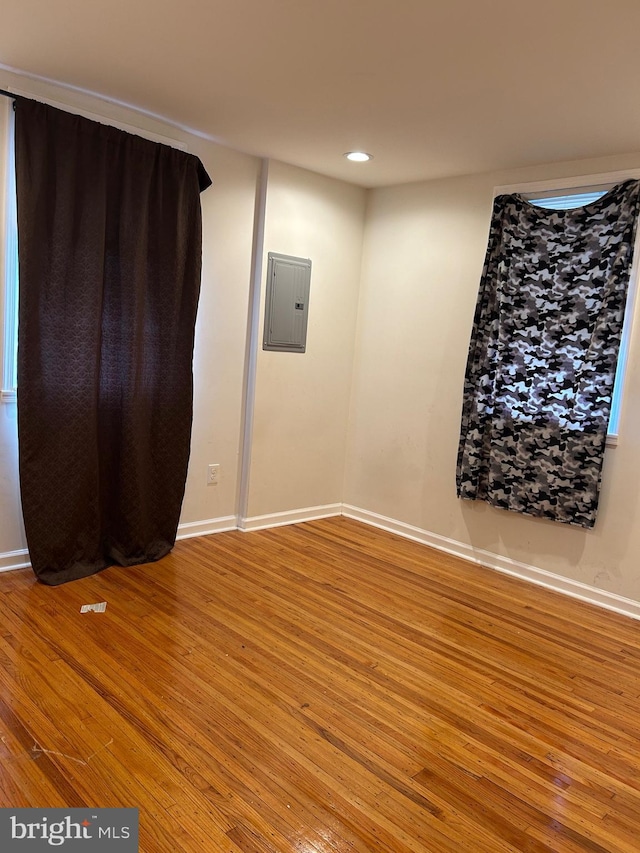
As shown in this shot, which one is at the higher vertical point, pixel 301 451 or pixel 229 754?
pixel 301 451

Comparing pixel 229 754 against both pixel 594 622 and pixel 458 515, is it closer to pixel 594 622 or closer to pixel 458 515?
pixel 594 622

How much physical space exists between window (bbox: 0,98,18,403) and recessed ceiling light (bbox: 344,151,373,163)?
1832 millimetres

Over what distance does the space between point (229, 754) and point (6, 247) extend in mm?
2520

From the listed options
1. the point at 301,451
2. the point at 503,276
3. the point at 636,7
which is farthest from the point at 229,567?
the point at 636,7

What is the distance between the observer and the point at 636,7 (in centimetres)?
202

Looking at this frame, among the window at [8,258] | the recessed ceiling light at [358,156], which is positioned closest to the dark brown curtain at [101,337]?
the window at [8,258]

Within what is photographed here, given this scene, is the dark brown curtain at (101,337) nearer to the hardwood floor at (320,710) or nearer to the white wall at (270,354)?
the white wall at (270,354)

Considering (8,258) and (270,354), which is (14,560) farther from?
(270,354)

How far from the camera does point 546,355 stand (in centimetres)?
375

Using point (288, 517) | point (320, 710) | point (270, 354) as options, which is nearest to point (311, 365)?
point (270, 354)

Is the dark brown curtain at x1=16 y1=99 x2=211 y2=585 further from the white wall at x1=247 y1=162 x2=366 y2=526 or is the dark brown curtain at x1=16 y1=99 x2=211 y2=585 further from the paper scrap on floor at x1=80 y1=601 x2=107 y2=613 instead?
the white wall at x1=247 y1=162 x2=366 y2=526

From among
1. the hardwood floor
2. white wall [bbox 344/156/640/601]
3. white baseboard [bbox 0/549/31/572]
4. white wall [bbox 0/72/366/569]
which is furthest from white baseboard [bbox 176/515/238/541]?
white wall [bbox 344/156/640/601]

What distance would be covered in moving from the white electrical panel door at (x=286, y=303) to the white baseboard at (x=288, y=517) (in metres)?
1.17

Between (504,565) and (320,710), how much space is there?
2.04 m
